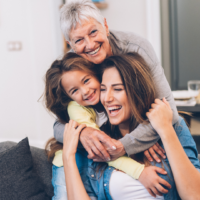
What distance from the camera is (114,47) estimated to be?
4.66 feet

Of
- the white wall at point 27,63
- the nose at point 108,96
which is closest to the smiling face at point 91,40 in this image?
the nose at point 108,96

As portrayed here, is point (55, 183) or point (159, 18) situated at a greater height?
point (159, 18)

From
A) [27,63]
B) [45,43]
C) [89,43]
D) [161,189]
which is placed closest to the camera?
[161,189]

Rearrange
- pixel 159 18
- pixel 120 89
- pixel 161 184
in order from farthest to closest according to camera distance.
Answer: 1. pixel 159 18
2. pixel 120 89
3. pixel 161 184

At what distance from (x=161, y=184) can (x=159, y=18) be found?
226 centimetres

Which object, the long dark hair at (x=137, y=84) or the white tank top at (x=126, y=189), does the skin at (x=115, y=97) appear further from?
the white tank top at (x=126, y=189)

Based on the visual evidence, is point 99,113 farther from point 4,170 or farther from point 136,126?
point 4,170

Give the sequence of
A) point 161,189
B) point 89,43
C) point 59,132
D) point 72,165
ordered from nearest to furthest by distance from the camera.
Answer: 1. point 161,189
2. point 72,165
3. point 89,43
4. point 59,132

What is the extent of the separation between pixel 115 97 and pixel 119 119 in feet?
0.38

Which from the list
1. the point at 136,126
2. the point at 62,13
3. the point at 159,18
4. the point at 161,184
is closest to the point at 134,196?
the point at 161,184

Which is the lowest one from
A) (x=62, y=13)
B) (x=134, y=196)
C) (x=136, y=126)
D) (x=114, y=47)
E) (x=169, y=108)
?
(x=134, y=196)

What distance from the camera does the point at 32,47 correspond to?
3.14 metres

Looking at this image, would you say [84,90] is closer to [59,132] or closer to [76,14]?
[59,132]

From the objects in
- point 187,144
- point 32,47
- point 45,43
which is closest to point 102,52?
point 187,144
